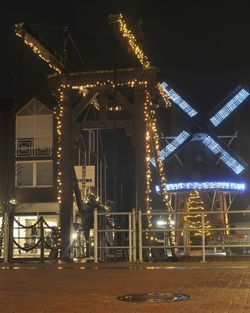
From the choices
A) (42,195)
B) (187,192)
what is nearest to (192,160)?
(187,192)

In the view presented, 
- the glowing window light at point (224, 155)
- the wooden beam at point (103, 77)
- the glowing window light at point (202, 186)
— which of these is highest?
the glowing window light at point (224, 155)

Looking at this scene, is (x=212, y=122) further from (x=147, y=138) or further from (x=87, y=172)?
(x=147, y=138)

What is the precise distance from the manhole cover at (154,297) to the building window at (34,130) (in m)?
30.8

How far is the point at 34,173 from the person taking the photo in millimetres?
39656

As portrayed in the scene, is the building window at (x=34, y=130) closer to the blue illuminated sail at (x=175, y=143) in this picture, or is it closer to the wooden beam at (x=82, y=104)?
the blue illuminated sail at (x=175, y=143)

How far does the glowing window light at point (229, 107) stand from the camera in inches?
1884

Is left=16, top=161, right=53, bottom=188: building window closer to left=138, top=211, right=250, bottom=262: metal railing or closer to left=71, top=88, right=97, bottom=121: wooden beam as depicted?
left=138, top=211, right=250, bottom=262: metal railing

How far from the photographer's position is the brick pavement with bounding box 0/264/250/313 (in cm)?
774

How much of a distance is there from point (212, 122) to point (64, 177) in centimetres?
2959

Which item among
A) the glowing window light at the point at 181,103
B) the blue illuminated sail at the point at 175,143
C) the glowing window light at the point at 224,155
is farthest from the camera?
the glowing window light at the point at 181,103

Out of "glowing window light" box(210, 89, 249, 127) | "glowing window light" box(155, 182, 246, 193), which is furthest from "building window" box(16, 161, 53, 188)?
"glowing window light" box(210, 89, 249, 127)

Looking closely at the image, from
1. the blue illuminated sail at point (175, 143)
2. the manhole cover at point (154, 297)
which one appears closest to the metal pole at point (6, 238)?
the manhole cover at point (154, 297)

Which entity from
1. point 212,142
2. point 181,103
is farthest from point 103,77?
point 181,103

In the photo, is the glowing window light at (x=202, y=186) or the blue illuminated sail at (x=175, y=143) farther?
the blue illuminated sail at (x=175, y=143)
